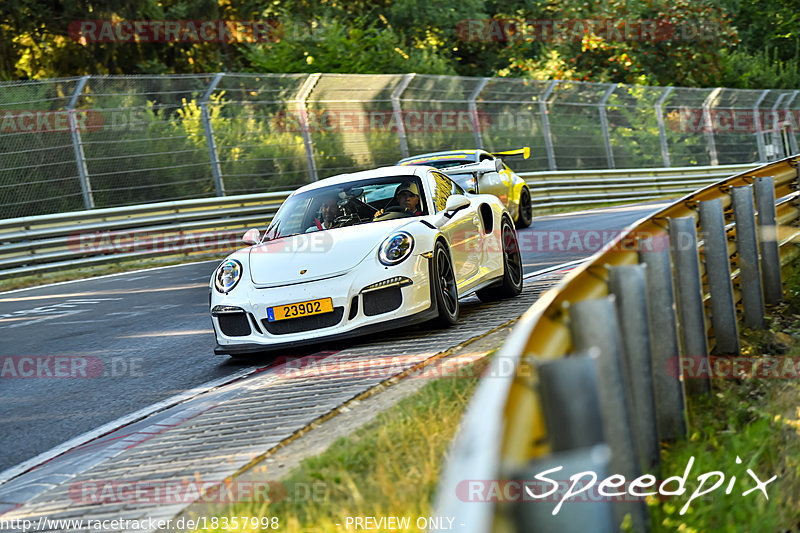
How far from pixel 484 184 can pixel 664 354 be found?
407 inches

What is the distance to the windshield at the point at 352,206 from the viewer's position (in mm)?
8125

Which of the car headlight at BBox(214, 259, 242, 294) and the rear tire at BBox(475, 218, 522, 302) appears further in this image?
the rear tire at BBox(475, 218, 522, 302)

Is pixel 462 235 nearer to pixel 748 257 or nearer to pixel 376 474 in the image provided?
pixel 748 257

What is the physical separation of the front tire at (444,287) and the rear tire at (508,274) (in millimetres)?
1292

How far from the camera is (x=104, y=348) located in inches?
337

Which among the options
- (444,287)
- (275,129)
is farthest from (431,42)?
(444,287)

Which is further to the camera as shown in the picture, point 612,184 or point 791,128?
point 791,128

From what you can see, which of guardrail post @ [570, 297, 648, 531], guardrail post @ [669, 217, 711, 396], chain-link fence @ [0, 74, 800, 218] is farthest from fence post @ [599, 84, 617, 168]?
guardrail post @ [570, 297, 648, 531]

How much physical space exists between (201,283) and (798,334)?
26.9 feet

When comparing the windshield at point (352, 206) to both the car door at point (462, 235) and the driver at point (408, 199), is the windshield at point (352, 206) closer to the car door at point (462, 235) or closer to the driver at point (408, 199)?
the driver at point (408, 199)

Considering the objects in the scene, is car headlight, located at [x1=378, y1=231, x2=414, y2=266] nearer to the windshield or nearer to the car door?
the car door

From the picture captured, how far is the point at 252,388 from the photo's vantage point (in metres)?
6.16

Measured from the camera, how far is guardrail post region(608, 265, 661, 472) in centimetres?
345

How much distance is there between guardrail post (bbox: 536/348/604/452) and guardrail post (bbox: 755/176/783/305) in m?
5.18
